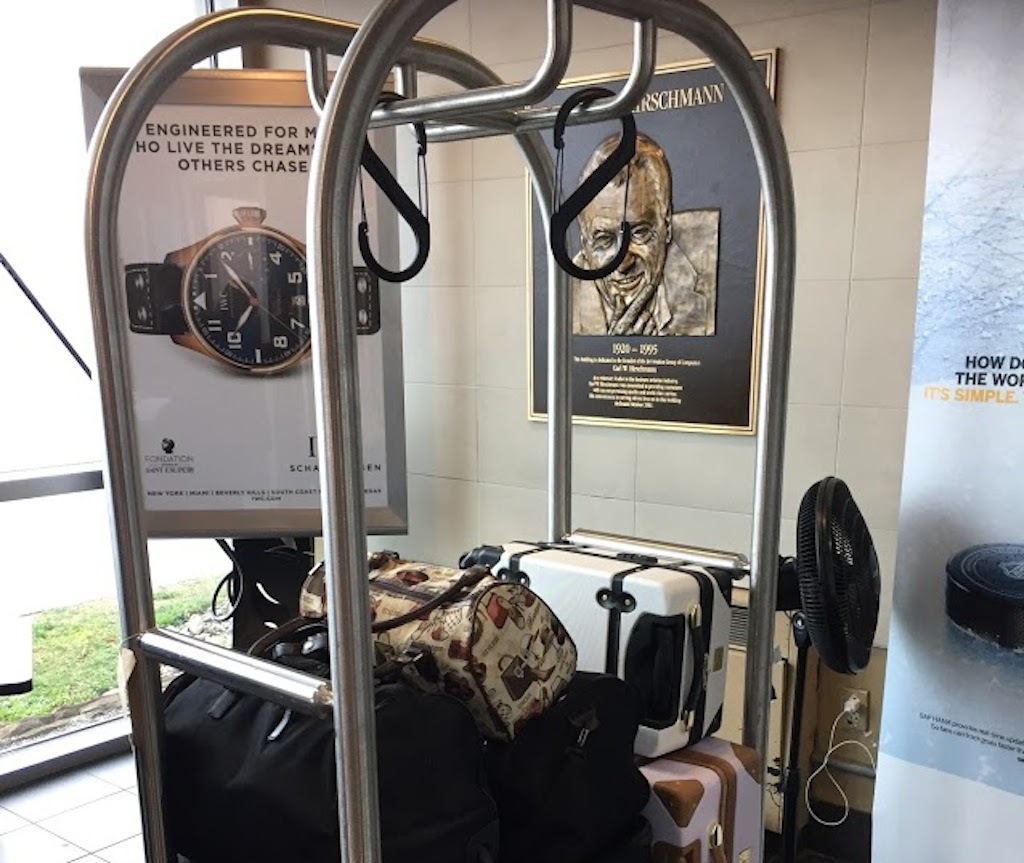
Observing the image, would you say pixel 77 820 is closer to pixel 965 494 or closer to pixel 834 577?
pixel 834 577

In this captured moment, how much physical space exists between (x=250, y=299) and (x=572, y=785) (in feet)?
5.31

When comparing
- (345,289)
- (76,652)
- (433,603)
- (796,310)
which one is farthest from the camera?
(76,652)

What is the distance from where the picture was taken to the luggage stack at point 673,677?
1.18 m

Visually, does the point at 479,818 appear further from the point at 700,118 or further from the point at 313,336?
the point at 700,118

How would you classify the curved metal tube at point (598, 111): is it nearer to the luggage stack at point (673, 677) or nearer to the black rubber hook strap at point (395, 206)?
the black rubber hook strap at point (395, 206)

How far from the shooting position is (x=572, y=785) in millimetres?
1022

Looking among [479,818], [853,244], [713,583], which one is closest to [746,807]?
[713,583]

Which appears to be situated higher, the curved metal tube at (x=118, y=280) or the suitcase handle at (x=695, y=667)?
the curved metal tube at (x=118, y=280)

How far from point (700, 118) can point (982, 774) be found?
5.50 ft

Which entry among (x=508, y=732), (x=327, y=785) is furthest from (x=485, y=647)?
(x=327, y=785)

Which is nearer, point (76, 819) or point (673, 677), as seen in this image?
point (673, 677)

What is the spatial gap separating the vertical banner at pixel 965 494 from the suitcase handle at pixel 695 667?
904 mm

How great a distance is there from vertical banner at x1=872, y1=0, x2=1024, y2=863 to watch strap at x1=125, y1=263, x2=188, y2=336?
1733 millimetres

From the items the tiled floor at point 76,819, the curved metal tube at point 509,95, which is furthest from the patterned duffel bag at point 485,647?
the tiled floor at point 76,819
